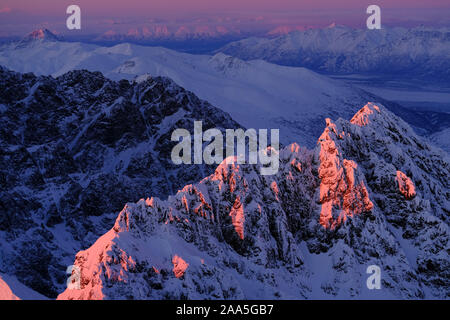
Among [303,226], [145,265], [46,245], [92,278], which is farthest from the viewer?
[46,245]

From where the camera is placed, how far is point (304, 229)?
10325 cm

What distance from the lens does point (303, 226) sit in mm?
103500

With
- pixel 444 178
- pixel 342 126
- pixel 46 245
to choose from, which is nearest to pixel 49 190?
pixel 46 245

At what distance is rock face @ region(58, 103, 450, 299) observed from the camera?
274 ft

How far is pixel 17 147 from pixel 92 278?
13658cm

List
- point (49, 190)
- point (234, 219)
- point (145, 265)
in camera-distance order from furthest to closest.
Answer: point (49, 190) → point (234, 219) → point (145, 265)

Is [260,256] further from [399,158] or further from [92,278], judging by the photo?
[399,158]

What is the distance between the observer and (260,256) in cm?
9300

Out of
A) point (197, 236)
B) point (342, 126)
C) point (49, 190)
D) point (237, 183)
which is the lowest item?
point (49, 190)

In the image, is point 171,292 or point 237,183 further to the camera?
point 237,183

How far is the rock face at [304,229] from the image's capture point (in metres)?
83.5

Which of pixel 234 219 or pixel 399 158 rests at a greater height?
pixel 399 158

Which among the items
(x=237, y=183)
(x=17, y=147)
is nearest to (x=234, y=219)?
(x=237, y=183)

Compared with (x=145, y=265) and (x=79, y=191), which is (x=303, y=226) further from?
(x=79, y=191)
